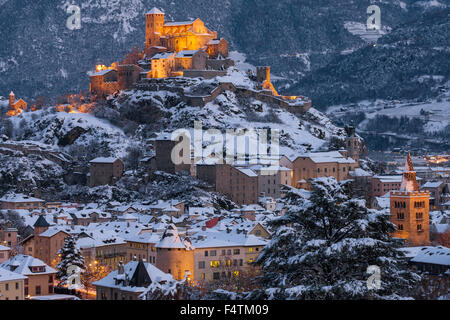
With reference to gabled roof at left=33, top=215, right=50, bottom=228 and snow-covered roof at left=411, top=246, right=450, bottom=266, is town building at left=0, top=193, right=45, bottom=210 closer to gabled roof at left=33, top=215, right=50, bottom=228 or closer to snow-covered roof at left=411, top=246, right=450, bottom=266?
gabled roof at left=33, top=215, right=50, bottom=228

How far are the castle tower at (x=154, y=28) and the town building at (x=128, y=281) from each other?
106760 mm

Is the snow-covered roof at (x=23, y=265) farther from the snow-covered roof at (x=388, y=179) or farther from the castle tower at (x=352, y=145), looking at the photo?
the castle tower at (x=352, y=145)

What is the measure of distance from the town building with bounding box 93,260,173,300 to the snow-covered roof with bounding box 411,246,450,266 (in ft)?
85.8

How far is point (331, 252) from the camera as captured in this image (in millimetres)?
33250

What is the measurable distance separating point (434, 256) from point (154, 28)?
326 feet

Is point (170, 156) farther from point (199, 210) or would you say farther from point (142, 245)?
point (142, 245)

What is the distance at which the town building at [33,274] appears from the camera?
7731 centimetres

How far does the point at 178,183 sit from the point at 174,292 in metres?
87.9

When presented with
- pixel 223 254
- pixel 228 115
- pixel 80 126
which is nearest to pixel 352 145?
pixel 228 115

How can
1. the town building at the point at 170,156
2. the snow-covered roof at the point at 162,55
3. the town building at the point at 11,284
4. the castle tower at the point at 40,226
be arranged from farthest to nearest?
the snow-covered roof at the point at 162,55 → the town building at the point at 170,156 → the castle tower at the point at 40,226 → the town building at the point at 11,284

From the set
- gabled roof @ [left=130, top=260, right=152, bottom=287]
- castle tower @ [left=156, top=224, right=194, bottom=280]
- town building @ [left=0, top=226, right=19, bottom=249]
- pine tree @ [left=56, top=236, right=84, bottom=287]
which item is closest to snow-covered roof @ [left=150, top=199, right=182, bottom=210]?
town building @ [left=0, top=226, right=19, bottom=249]

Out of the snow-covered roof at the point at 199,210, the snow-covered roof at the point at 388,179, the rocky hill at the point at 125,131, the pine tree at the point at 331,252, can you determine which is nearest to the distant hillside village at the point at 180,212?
the snow-covered roof at the point at 199,210
